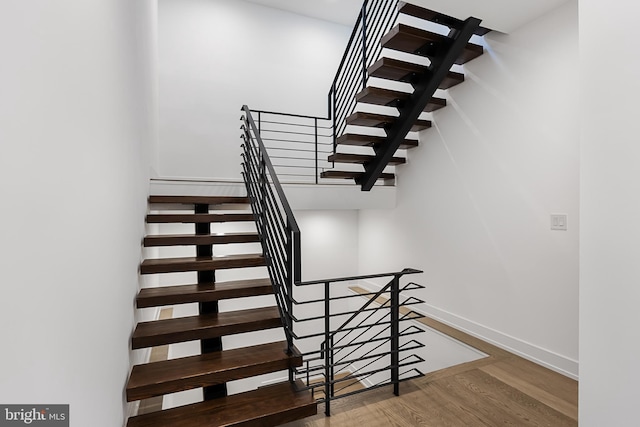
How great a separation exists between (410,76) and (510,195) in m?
1.48

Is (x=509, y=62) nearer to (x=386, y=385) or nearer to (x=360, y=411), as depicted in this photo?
(x=386, y=385)

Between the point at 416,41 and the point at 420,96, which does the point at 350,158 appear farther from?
the point at 416,41

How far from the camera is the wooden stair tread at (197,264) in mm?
Result: 2416

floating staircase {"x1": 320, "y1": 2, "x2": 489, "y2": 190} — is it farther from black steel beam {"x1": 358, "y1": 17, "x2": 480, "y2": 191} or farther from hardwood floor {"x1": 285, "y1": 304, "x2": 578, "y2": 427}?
hardwood floor {"x1": 285, "y1": 304, "x2": 578, "y2": 427}

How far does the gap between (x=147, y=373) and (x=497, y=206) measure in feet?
10.3

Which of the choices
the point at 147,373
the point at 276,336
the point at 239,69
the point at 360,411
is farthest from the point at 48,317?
the point at 239,69

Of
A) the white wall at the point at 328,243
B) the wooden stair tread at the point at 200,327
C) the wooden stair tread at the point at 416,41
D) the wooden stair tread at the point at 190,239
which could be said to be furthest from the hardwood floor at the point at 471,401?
the white wall at the point at 328,243

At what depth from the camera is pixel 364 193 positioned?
4215mm

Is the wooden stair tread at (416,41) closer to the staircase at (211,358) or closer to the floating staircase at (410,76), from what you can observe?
the floating staircase at (410,76)

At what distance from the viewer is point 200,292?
2.33m

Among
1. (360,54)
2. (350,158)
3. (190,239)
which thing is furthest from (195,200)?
(360,54)

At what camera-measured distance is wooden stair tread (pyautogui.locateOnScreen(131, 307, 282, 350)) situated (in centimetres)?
203

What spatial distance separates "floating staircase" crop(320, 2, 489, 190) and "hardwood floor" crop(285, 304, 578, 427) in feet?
7.76

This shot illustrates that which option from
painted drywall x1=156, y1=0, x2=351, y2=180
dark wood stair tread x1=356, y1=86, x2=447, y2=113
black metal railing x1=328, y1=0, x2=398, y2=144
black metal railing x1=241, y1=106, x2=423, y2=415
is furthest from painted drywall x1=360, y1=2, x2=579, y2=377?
painted drywall x1=156, y1=0, x2=351, y2=180
